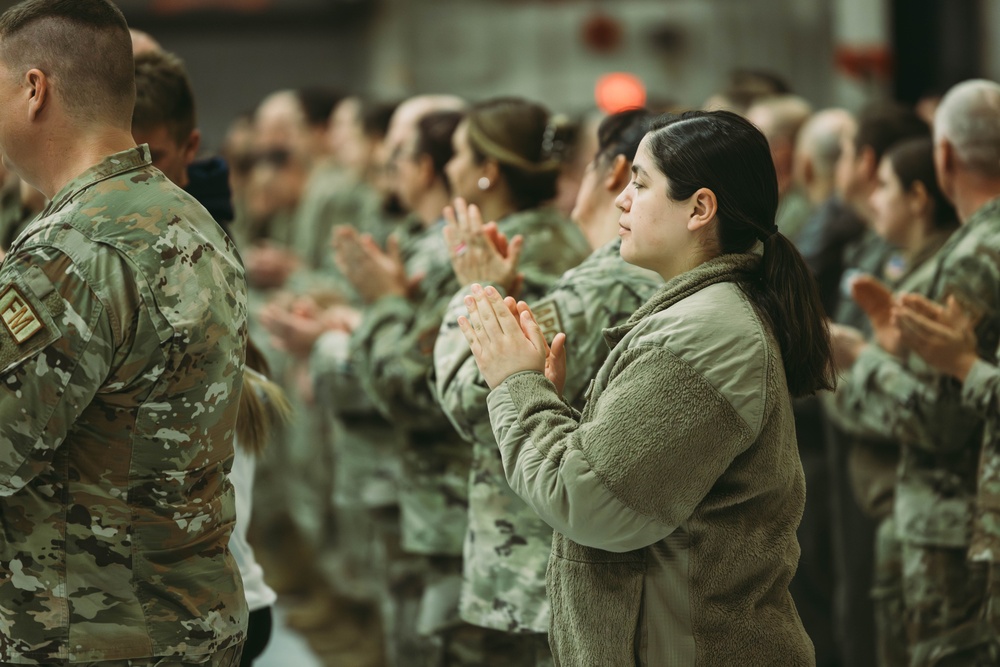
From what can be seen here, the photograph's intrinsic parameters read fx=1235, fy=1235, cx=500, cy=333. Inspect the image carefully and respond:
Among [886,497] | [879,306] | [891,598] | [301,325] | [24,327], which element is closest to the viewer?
[24,327]

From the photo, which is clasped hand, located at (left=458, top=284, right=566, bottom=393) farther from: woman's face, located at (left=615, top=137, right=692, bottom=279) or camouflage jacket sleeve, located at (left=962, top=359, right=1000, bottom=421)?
camouflage jacket sleeve, located at (left=962, top=359, right=1000, bottom=421)

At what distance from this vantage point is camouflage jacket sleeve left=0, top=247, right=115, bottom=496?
5.53 ft

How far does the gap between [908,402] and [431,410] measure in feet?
3.78

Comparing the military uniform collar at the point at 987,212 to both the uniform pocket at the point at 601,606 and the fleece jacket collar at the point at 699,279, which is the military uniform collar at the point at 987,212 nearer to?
the fleece jacket collar at the point at 699,279

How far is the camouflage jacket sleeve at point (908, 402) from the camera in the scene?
2850mm

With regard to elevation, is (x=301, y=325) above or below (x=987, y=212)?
below

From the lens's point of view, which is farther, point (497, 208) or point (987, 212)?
point (497, 208)

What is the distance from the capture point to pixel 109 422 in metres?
1.78

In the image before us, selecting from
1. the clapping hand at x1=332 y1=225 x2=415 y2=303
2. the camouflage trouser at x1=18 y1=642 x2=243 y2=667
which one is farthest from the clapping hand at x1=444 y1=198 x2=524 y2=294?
the camouflage trouser at x1=18 y1=642 x2=243 y2=667

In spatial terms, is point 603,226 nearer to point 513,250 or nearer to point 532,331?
point 513,250

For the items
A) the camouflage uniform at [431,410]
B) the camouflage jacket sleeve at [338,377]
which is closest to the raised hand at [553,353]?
the camouflage uniform at [431,410]

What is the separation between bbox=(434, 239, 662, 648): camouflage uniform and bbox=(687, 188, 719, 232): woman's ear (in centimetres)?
53

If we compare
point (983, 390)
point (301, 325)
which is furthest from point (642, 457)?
point (301, 325)

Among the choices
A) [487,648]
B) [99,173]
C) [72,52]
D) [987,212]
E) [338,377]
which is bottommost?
[487,648]
